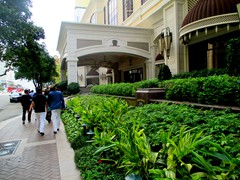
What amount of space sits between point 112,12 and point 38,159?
2813cm

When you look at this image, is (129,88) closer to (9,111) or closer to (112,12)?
(9,111)

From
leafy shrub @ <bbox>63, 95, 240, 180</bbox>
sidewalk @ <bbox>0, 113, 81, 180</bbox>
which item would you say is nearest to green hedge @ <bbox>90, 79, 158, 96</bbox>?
sidewalk @ <bbox>0, 113, 81, 180</bbox>

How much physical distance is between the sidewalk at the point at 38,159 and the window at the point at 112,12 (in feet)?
79.2

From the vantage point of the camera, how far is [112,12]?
29953 mm

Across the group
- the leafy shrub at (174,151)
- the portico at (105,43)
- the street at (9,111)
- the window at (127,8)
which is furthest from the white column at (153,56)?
the leafy shrub at (174,151)

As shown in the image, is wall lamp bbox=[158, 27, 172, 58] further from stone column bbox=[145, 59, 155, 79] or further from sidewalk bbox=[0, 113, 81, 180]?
sidewalk bbox=[0, 113, 81, 180]

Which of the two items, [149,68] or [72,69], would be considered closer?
[72,69]

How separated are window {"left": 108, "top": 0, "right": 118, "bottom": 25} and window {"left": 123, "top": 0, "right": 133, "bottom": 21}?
10.6 feet

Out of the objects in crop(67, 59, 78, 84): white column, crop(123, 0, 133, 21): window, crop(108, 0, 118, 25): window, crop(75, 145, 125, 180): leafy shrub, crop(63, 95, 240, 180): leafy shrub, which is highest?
crop(108, 0, 118, 25): window

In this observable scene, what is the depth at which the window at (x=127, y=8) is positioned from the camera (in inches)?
938

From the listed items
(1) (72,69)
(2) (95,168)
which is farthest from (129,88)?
(1) (72,69)

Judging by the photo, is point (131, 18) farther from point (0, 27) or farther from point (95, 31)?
point (0, 27)

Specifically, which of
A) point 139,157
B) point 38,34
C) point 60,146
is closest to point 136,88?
point 60,146

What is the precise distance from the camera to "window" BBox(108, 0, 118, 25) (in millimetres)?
28422
